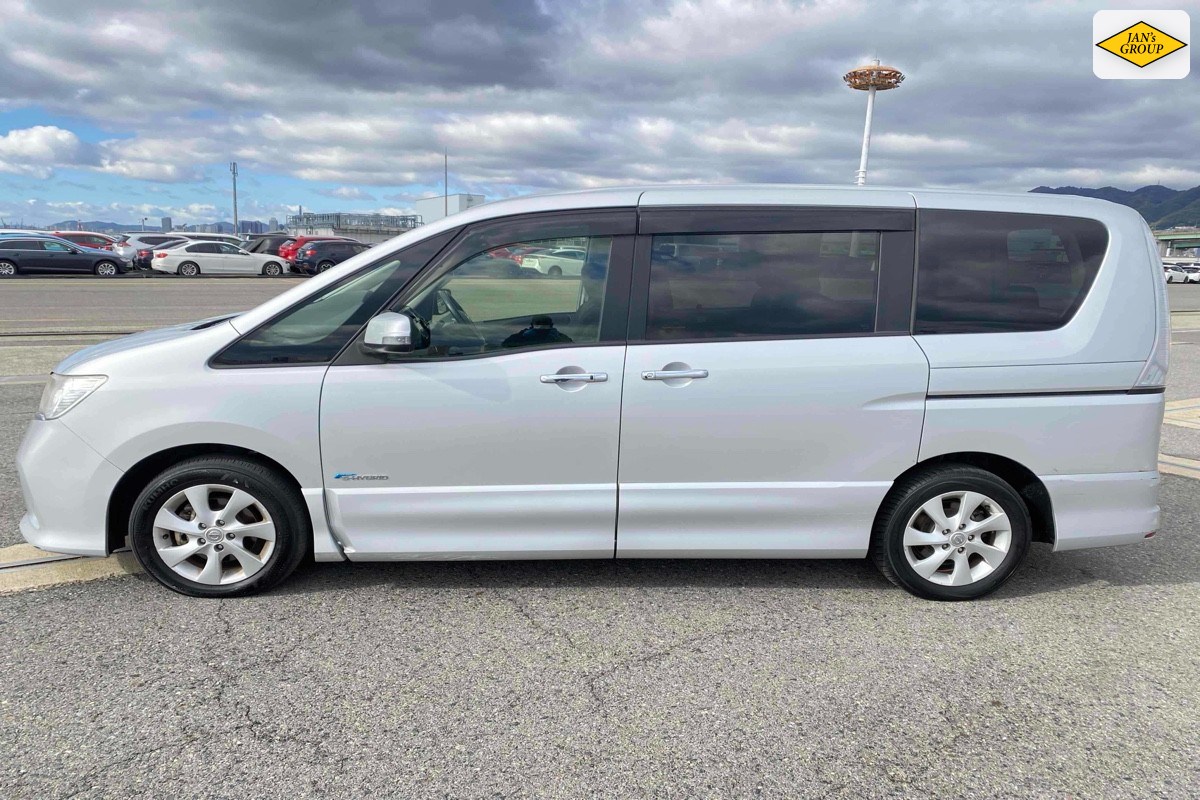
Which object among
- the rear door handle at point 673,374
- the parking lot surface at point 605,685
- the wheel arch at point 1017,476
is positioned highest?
the rear door handle at point 673,374

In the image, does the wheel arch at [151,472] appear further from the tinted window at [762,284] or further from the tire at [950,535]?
the tire at [950,535]

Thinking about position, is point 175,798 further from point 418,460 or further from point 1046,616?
point 1046,616

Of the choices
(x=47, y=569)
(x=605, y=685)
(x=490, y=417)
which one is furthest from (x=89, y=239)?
(x=605, y=685)

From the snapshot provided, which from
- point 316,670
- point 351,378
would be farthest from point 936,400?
point 316,670

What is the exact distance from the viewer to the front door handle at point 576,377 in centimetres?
340

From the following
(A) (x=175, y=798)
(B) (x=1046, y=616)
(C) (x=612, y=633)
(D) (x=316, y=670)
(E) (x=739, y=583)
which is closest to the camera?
(A) (x=175, y=798)

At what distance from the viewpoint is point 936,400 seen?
3.50 metres

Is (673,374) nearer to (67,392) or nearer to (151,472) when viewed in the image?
(151,472)

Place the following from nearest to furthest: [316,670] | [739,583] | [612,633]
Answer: [316,670]
[612,633]
[739,583]

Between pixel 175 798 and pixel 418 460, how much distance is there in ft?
4.87

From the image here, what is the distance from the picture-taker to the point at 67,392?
342cm

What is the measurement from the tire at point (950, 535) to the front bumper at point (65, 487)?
3.33 metres

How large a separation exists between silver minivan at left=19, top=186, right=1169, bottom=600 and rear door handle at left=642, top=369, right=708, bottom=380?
0.06ft

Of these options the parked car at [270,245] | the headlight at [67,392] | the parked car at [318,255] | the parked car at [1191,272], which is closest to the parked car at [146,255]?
the parked car at [270,245]
